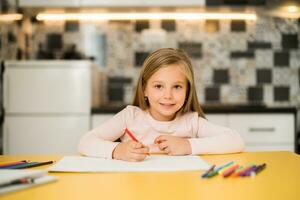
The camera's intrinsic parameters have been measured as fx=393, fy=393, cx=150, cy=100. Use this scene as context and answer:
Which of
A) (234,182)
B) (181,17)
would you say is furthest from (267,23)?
(234,182)

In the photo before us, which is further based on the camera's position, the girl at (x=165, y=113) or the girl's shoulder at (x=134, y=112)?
the girl's shoulder at (x=134, y=112)

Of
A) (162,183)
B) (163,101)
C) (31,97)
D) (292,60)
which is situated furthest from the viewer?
(292,60)

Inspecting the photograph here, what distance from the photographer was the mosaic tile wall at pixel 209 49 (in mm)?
2963

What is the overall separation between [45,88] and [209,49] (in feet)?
4.16

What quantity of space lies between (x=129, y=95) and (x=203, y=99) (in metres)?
0.56

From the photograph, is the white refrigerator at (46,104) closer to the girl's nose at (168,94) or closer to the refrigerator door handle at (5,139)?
the refrigerator door handle at (5,139)

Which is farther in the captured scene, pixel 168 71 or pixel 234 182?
pixel 168 71

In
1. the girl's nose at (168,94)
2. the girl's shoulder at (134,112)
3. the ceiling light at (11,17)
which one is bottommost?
the girl's shoulder at (134,112)

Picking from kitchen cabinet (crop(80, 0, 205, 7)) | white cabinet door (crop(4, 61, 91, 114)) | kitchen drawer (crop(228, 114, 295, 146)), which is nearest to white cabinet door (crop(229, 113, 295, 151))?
kitchen drawer (crop(228, 114, 295, 146))

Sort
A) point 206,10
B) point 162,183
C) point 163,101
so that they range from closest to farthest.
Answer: point 162,183 → point 163,101 → point 206,10

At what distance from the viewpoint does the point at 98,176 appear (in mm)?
815

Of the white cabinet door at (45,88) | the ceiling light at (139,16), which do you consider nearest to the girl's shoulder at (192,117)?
the white cabinet door at (45,88)

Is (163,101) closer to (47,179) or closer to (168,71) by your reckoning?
(168,71)

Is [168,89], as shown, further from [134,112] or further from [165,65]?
[134,112]
